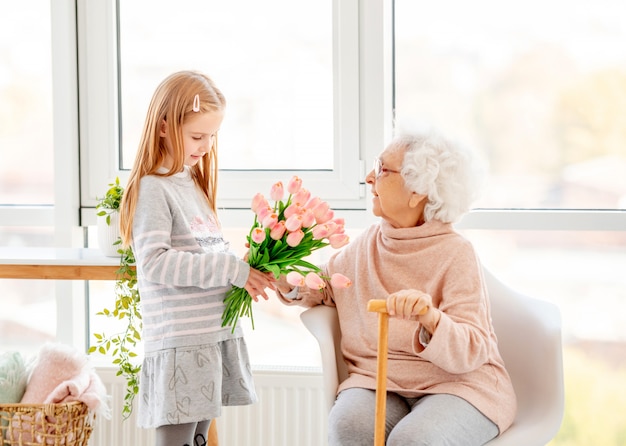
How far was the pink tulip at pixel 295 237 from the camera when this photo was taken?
194cm

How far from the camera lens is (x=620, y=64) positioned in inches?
106

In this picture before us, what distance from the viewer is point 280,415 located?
2.75m

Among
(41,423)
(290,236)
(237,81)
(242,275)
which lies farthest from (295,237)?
(237,81)

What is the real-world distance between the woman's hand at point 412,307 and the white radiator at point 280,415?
92 cm

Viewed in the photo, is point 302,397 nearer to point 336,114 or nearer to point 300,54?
point 336,114

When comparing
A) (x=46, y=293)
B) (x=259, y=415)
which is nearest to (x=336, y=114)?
(x=259, y=415)

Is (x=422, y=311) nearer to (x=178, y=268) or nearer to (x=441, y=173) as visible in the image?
(x=441, y=173)

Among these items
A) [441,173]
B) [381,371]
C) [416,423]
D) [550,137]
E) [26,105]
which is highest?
[26,105]

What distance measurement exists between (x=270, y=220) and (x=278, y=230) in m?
0.03

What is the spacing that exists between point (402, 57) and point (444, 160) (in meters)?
0.82

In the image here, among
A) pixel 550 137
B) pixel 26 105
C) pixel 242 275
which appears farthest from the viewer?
pixel 26 105

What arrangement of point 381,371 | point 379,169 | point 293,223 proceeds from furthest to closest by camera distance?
point 379,169, point 293,223, point 381,371

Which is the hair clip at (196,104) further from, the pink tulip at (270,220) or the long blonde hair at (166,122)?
the pink tulip at (270,220)

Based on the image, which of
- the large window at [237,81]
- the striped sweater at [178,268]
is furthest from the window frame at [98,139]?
the striped sweater at [178,268]
